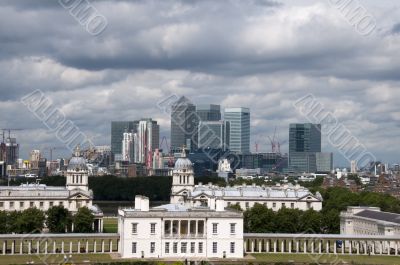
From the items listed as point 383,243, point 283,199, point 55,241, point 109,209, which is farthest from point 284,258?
point 109,209

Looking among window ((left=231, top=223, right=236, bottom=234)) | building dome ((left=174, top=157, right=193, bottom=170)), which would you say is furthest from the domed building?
window ((left=231, top=223, right=236, bottom=234))

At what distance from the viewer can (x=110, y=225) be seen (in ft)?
453

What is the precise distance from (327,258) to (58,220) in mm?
40820

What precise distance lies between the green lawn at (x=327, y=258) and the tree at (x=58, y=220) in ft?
100

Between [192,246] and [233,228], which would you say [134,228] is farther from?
[233,228]

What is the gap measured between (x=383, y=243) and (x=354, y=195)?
49.5 m

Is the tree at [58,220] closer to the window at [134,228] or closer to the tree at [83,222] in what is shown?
the tree at [83,222]

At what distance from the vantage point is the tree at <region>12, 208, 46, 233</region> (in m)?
105

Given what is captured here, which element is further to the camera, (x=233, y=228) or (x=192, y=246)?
(x=233, y=228)

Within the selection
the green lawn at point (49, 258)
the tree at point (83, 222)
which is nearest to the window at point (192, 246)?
the green lawn at point (49, 258)

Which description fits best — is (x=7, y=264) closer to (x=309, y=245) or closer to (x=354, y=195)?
(x=309, y=245)

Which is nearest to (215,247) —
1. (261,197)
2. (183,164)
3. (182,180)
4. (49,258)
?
(49,258)

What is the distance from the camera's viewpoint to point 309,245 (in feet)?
337

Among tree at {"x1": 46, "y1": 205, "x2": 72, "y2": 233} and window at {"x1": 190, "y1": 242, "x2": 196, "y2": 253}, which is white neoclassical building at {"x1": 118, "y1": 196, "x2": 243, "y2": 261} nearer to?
window at {"x1": 190, "y1": 242, "x2": 196, "y2": 253}
